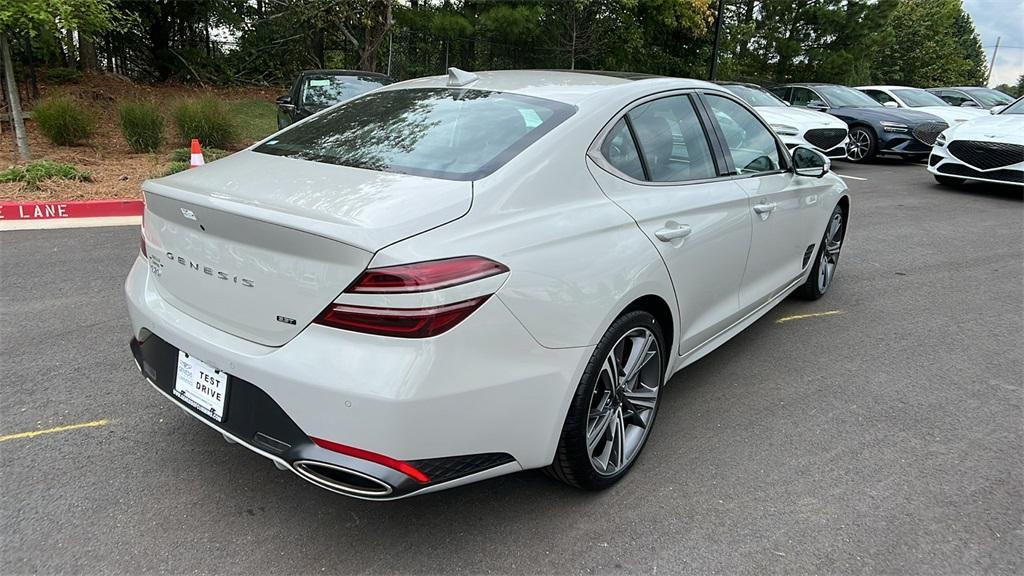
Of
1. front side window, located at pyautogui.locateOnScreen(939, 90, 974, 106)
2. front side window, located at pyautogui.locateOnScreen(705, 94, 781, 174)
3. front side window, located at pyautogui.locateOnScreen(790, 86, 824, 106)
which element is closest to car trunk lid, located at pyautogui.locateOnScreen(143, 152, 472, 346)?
front side window, located at pyautogui.locateOnScreen(705, 94, 781, 174)

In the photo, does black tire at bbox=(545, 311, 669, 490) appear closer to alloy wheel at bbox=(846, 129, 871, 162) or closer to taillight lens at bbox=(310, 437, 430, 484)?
taillight lens at bbox=(310, 437, 430, 484)

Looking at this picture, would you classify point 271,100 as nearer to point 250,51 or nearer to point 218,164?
point 250,51

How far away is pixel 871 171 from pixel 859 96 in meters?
2.63

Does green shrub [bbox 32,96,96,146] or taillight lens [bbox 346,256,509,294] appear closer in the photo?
taillight lens [bbox 346,256,509,294]

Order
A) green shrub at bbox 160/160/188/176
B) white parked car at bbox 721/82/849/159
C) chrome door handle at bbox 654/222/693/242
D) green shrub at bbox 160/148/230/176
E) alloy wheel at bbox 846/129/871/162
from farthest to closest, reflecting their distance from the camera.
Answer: alloy wheel at bbox 846/129/871/162, white parked car at bbox 721/82/849/159, green shrub at bbox 160/148/230/176, green shrub at bbox 160/160/188/176, chrome door handle at bbox 654/222/693/242

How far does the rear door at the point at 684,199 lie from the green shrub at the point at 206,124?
9087mm

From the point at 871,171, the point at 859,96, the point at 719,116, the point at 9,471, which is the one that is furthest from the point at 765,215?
the point at 859,96

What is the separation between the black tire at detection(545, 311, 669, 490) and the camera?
243 centimetres

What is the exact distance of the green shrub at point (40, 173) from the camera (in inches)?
310

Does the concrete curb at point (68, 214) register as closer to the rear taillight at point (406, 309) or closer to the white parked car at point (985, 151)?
the rear taillight at point (406, 309)

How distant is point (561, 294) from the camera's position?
227 centimetres

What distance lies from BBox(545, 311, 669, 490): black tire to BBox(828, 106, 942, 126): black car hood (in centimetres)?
1252

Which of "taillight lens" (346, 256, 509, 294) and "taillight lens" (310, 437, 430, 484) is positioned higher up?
"taillight lens" (346, 256, 509, 294)

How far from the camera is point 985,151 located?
9594mm
